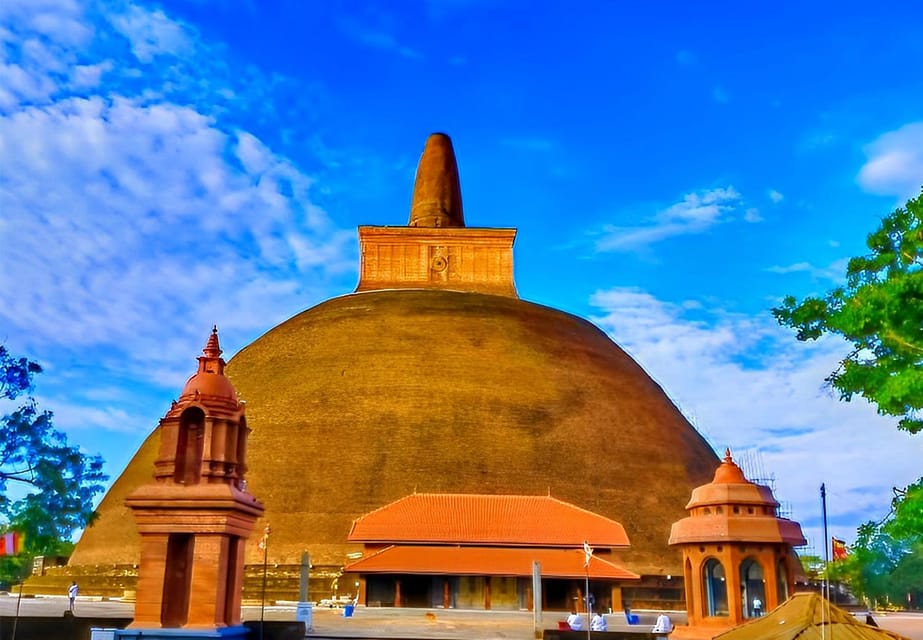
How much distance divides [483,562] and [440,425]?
25.3 feet

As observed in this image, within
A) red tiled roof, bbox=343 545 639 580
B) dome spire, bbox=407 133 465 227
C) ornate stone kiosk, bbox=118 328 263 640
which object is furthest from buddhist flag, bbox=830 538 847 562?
dome spire, bbox=407 133 465 227

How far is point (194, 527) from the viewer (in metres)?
12.2

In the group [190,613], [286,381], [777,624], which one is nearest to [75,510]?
[190,613]

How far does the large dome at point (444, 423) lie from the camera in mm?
30984

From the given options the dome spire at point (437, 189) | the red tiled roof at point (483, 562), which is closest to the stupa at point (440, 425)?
the red tiled roof at point (483, 562)

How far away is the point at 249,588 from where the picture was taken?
28156mm

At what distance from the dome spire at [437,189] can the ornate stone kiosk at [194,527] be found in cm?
3303

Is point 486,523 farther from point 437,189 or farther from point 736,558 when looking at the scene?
point 437,189

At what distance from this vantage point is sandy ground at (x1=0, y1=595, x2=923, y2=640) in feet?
52.9

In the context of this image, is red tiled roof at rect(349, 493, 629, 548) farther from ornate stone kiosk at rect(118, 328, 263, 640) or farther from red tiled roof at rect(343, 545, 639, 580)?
ornate stone kiosk at rect(118, 328, 263, 640)

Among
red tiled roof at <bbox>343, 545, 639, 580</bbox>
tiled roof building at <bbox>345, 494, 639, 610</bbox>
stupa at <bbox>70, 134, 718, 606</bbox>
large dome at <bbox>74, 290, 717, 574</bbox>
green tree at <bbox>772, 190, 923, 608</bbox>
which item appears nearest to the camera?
green tree at <bbox>772, 190, 923, 608</bbox>

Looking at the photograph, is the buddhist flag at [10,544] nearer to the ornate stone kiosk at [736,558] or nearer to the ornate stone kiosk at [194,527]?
the ornate stone kiosk at [194,527]

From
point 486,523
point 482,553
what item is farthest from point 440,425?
point 482,553

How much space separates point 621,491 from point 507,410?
210 inches
